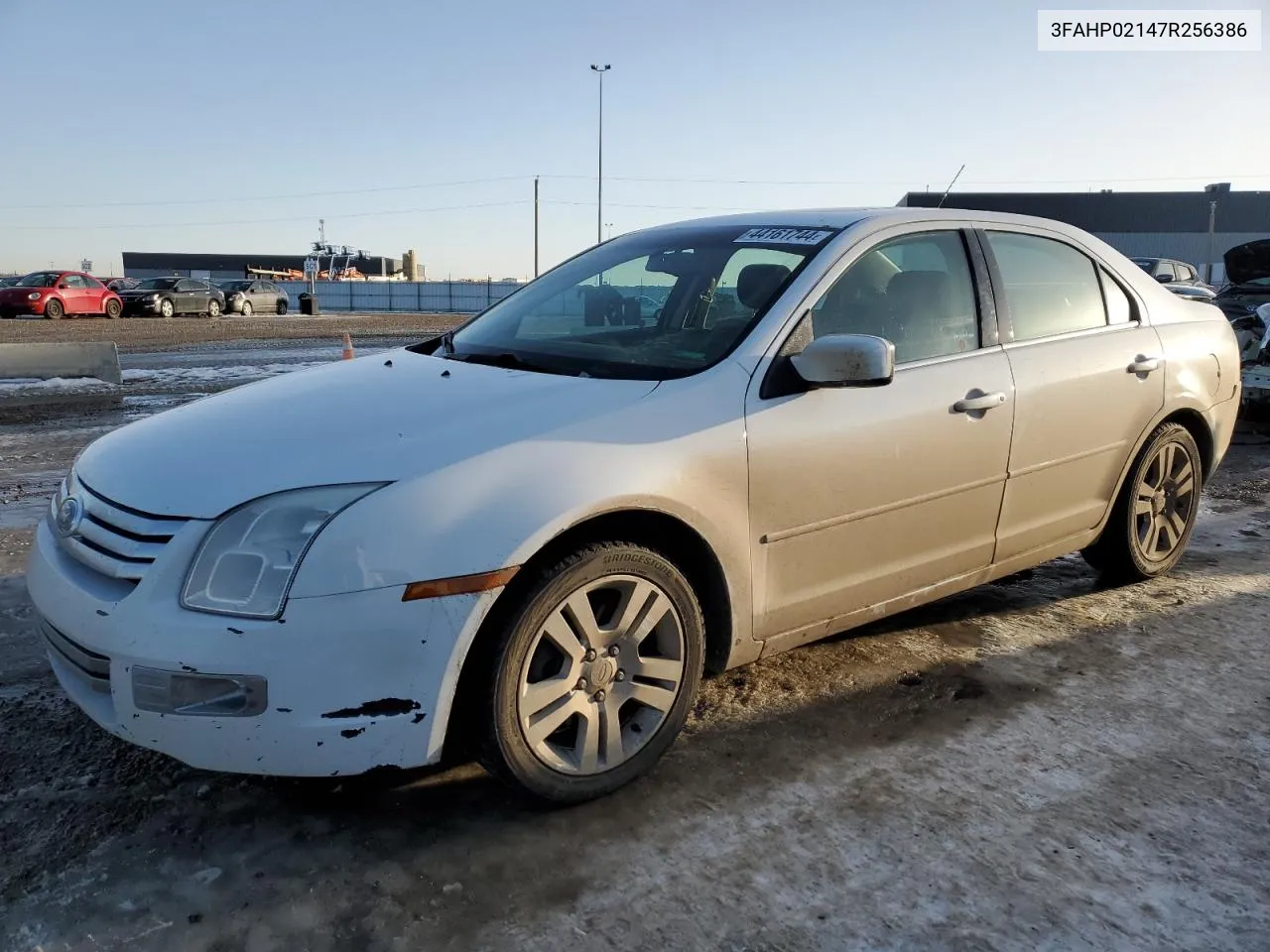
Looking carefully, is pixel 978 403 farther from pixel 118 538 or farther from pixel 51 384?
pixel 51 384

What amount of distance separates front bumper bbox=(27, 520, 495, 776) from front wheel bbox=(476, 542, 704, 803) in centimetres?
16

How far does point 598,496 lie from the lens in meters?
2.53

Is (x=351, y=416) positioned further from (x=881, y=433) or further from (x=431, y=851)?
(x=881, y=433)

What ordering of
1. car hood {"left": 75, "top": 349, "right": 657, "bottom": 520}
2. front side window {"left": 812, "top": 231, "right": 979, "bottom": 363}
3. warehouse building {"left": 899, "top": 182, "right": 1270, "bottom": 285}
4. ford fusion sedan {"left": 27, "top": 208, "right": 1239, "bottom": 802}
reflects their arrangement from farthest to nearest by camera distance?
1. warehouse building {"left": 899, "top": 182, "right": 1270, "bottom": 285}
2. front side window {"left": 812, "top": 231, "right": 979, "bottom": 363}
3. car hood {"left": 75, "top": 349, "right": 657, "bottom": 520}
4. ford fusion sedan {"left": 27, "top": 208, "right": 1239, "bottom": 802}

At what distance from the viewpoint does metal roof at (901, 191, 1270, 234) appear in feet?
227

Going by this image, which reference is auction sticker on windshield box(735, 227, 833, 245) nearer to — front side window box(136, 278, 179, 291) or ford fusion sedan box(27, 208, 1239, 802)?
ford fusion sedan box(27, 208, 1239, 802)

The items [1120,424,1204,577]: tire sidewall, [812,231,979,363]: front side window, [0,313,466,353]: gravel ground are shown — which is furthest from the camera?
[0,313,466,353]: gravel ground

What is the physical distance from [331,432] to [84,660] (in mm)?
828

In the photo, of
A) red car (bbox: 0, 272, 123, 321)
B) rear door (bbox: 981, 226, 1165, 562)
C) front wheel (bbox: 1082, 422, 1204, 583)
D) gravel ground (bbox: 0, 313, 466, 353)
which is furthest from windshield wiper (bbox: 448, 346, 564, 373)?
red car (bbox: 0, 272, 123, 321)

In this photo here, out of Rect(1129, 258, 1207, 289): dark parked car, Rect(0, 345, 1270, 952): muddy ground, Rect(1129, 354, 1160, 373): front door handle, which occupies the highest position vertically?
Rect(1129, 258, 1207, 289): dark parked car

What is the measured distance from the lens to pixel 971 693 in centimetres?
340

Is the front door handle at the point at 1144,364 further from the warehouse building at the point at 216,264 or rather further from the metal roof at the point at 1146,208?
the warehouse building at the point at 216,264

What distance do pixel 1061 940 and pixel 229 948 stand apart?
1.81 meters

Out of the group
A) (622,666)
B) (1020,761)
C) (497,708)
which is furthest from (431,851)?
(1020,761)
